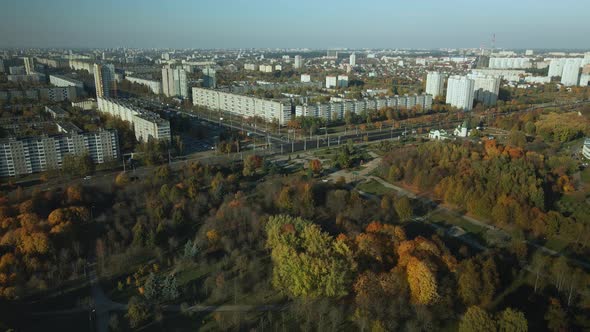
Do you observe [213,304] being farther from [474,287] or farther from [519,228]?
[519,228]

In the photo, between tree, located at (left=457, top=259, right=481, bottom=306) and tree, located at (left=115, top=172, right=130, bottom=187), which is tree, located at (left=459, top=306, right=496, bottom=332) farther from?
tree, located at (left=115, top=172, right=130, bottom=187)

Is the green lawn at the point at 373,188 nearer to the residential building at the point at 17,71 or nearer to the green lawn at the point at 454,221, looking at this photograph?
the green lawn at the point at 454,221

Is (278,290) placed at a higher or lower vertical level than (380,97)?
lower

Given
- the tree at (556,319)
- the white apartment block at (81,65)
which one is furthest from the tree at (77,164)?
the white apartment block at (81,65)

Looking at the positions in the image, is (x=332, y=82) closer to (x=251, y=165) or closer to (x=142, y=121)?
(x=142, y=121)

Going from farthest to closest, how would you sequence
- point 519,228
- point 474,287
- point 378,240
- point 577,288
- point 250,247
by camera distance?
point 519,228 → point 250,247 → point 378,240 → point 577,288 → point 474,287

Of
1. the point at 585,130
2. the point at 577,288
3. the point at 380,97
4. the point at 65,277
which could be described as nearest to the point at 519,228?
the point at 577,288

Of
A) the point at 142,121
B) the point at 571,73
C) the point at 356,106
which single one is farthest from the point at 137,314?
the point at 571,73
